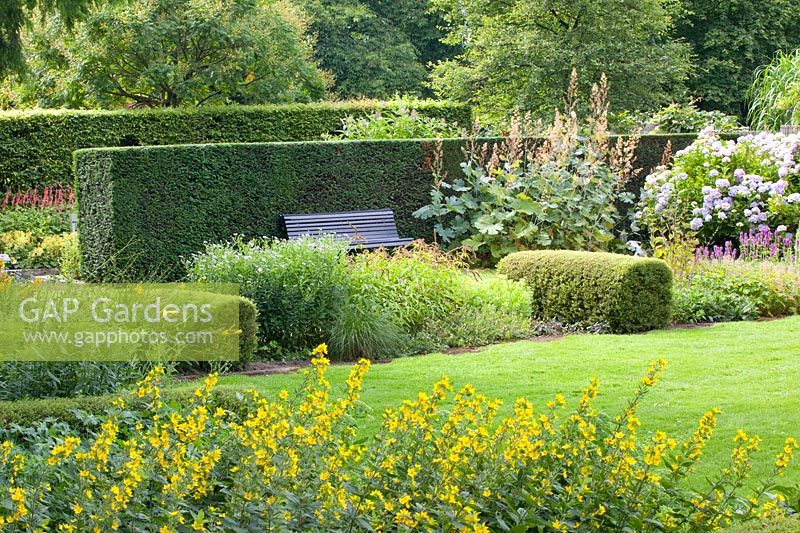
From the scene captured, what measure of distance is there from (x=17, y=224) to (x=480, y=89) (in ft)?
34.7

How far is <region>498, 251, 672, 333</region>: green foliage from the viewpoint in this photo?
8.21 metres

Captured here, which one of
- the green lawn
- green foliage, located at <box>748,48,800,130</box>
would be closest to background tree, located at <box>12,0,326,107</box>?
green foliage, located at <box>748,48,800,130</box>

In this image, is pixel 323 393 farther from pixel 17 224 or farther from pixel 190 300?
pixel 17 224

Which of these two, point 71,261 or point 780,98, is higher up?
point 780,98

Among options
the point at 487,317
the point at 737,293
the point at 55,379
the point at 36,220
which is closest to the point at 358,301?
the point at 487,317

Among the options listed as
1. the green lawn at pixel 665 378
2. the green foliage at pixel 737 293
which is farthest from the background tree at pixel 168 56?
the green lawn at pixel 665 378

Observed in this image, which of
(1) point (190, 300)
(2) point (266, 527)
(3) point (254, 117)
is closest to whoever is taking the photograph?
(2) point (266, 527)

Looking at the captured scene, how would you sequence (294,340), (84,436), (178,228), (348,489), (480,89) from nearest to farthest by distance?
(348,489) < (84,436) < (294,340) < (178,228) < (480,89)

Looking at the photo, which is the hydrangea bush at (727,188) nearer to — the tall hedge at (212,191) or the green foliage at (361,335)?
the tall hedge at (212,191)

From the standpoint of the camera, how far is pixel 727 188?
1243 cm

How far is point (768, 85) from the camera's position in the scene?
17344mm

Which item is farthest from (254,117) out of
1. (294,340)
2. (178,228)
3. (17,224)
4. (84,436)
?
(84,436)

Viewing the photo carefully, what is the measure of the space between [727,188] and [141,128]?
903 cm

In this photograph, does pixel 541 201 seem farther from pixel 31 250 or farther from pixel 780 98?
pixel 780 98
